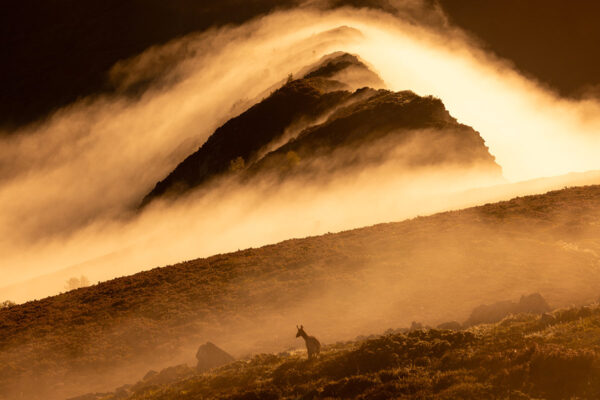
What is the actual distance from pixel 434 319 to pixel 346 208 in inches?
3583

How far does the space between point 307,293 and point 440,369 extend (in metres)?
23.1

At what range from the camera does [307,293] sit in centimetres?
4088

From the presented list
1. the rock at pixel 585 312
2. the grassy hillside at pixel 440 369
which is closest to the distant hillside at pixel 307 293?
the grassy hillside at pixel 440 369

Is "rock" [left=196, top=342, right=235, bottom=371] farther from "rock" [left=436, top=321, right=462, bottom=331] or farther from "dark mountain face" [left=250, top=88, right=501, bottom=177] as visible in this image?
"dark mountain face" [left=250, top=88, right=501, bottom=177]

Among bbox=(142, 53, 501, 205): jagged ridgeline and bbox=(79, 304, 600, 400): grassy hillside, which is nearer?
bbox=(79, 304, 600, 400): grassy hillside

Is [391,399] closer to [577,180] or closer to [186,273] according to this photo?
[186,273]

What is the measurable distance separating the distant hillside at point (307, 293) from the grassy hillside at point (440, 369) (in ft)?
26.0

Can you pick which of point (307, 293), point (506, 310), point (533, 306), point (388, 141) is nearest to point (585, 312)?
point (533, 306)

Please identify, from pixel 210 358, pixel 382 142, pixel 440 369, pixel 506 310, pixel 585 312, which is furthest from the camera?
pixel 382 142

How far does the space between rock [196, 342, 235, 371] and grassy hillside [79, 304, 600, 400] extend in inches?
53.3

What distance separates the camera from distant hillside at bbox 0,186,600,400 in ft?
109

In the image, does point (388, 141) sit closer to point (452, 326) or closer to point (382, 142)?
point (382, 142)

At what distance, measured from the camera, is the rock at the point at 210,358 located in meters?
27.5

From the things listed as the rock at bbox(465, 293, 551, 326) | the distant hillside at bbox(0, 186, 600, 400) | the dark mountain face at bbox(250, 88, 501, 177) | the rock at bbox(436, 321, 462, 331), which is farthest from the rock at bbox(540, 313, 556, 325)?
the dark mountain face at bbox(250, 88, 501, 177)
